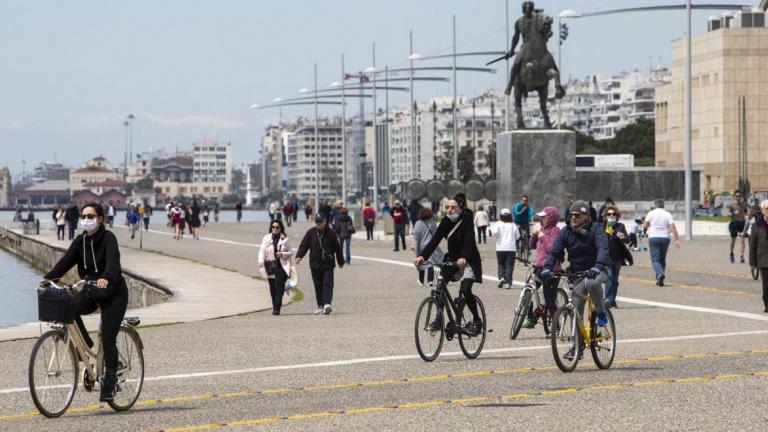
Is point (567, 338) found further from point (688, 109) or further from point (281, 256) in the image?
point (688, 109)

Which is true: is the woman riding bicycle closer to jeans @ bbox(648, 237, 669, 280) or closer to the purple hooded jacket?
A: the purple hooded jacket

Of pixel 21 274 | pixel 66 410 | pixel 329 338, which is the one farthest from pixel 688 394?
pixel 21 274

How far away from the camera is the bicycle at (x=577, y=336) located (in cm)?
1485

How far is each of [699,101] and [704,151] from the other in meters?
4.74

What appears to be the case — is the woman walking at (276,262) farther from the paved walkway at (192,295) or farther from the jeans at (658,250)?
the jeans at (658,250)

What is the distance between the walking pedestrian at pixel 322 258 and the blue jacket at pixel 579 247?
29.1ft

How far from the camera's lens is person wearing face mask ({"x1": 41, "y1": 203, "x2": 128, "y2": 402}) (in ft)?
40.0

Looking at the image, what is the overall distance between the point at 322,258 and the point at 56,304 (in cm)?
1294

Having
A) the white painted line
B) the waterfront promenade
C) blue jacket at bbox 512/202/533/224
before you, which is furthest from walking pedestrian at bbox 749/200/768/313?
blue jacket at bbox 512/202/533/224

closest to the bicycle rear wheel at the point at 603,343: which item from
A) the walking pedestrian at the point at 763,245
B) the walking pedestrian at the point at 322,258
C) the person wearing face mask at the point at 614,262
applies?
the walking pedestrian at the point at 763,245

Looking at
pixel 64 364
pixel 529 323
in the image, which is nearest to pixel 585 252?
pixel 529 323

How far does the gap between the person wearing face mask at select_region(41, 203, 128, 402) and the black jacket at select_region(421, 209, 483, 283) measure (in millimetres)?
5197

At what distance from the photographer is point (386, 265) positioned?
4069cm

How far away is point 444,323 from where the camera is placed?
16.6 meters
